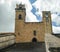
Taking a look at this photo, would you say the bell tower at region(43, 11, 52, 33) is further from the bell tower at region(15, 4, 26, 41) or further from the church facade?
the bell tower at region(15, 4, 26, 41)

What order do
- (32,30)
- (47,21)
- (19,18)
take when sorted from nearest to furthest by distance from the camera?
(32,30) → (47,21) → (19,18)

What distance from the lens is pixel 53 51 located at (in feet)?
12.6

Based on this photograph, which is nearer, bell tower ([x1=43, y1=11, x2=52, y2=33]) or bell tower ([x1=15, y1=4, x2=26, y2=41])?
bell tower ([x1=43, y1=11, x2=52, y2=33])

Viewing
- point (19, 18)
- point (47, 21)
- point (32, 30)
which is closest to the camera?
point (32, 30)

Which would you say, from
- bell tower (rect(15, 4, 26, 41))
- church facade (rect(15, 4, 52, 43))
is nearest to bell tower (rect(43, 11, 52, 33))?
church facade (rect(15, 4, 52, 43))

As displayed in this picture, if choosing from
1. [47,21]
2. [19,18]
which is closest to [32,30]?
[47,21]

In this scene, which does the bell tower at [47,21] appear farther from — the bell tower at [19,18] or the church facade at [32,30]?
the bell tower at [19,18]

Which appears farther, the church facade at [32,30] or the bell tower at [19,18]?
the bell tower at [19,18]

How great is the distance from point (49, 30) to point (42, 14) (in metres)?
4.29

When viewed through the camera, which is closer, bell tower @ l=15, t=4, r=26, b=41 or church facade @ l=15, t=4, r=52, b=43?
church facade @ l=15, t=4, r=52, b=43

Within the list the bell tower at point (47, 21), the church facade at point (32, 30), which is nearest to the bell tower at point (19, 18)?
the church facade at point (32, 30)

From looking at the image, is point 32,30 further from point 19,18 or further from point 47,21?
point 19,18

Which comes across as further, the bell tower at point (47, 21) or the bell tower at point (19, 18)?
the bell tower at point (19, 18)

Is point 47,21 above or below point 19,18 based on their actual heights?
below
